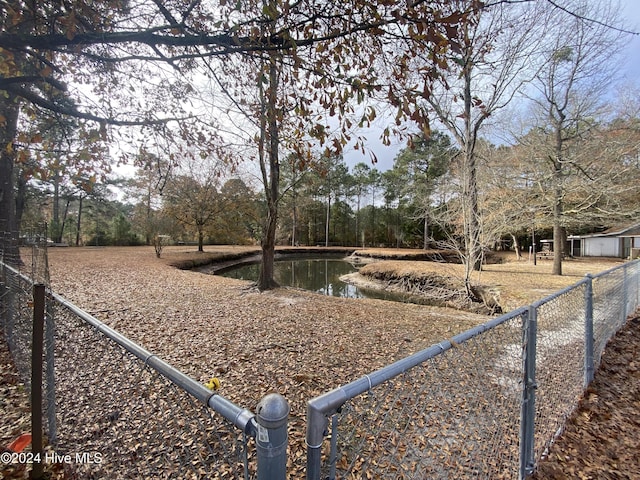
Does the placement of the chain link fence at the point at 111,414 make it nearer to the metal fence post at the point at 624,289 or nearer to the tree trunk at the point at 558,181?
the metal fence post at the point at 624,289

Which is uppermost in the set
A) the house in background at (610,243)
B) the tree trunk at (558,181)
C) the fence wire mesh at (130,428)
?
the tree trunk at (558,181)

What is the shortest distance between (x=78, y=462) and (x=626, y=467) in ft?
11.6

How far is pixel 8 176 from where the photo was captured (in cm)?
470

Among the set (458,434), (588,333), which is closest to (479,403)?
(458,434)

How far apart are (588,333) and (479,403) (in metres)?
1.59

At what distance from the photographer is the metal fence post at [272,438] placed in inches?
26.7

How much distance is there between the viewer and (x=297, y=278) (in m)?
14.7

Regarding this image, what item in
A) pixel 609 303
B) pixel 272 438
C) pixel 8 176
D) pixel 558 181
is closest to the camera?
pixel 272 438

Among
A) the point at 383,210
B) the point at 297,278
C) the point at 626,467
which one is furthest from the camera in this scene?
the point at 383,210

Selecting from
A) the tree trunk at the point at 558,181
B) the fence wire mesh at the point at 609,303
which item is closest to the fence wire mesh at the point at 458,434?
the fence wire mesh at the point at 609,303

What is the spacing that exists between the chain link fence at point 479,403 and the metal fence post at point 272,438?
0.52ft

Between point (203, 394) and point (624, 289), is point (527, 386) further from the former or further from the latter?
point (624, 289)

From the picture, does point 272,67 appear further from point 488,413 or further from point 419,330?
point 419,330

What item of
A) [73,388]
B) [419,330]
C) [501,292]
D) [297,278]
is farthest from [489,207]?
[73,388]
